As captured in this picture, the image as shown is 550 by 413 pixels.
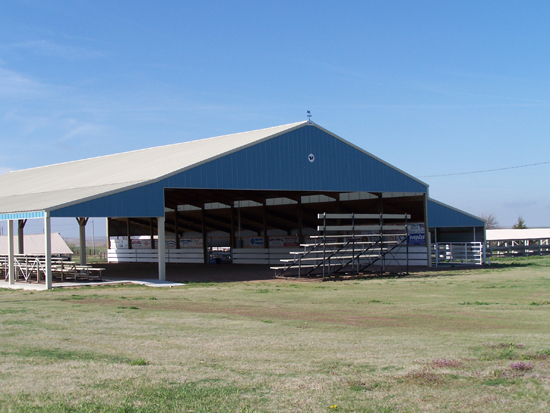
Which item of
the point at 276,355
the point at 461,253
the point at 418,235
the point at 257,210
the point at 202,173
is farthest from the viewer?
the point at 257,210

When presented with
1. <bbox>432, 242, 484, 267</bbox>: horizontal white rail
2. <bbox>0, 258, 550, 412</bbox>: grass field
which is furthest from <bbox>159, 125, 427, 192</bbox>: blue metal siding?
<bbox>0, 258, 550, 412</bbox>: grass field

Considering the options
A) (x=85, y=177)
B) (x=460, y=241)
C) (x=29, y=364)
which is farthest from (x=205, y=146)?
(x=29, y=364)

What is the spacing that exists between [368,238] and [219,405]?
2370 centimetres

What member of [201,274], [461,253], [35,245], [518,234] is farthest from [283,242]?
[518,234]

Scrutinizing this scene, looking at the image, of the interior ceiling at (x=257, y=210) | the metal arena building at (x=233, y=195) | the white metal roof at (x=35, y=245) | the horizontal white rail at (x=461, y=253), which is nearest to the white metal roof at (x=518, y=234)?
the metal arena building at (x=233, y=195)

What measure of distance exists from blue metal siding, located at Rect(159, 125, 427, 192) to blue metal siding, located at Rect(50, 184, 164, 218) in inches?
28.7

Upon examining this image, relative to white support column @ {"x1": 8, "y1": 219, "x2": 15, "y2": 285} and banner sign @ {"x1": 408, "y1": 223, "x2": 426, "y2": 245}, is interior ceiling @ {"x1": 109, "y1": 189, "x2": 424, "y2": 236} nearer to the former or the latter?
banner sign @ {"x1": 408, "y1": 223, "x2": 426, "y2": 245}

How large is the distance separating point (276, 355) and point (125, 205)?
1594 cm

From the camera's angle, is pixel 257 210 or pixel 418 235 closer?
pixel 418 235

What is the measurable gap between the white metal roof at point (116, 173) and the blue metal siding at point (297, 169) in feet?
1.27

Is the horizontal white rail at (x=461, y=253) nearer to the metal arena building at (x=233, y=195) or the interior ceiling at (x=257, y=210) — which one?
the metal arena building at (x=233, y=195)

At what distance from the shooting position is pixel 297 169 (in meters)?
28.8

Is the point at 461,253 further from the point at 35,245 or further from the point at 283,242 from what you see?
the point at 35,245

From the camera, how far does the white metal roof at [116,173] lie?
25375 mm
